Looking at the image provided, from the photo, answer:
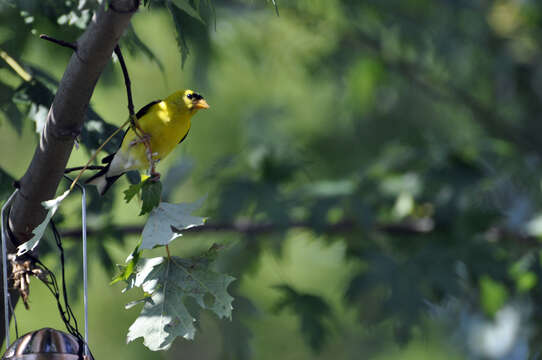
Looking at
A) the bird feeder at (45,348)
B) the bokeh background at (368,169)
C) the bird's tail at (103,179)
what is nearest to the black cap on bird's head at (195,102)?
the bokeh background at (368,169)

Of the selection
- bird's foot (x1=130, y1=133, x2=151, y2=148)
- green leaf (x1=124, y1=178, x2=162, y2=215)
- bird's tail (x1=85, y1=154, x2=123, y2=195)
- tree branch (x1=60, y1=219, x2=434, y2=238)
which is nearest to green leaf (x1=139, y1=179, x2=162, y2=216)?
green leaf (x1=124, y1=178, x2=162, y2=215)

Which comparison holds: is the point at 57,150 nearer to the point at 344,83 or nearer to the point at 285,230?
→ the point at 285,230

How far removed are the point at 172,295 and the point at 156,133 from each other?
15.8 inches

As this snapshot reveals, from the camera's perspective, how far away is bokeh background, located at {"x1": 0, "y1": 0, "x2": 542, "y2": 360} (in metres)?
2.74

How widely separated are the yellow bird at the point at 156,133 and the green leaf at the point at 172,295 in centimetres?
26

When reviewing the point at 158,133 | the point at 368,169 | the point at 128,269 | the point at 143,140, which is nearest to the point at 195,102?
the point at 158,133

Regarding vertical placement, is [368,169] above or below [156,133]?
below

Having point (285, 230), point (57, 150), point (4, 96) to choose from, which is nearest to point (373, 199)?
point (285, 230)

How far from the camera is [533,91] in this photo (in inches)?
178

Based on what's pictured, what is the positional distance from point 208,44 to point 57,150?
2.48 metres

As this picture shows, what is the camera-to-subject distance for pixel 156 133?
4.80ft

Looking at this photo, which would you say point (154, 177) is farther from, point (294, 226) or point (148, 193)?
point (294, 226)

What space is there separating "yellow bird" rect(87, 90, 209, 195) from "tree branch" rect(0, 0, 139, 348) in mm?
187

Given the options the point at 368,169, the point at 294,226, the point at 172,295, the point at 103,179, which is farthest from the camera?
the point at 368,169
